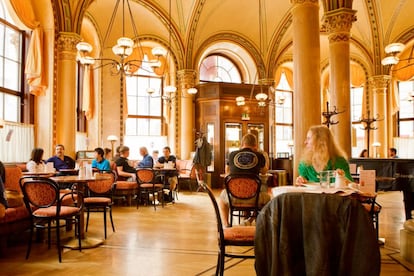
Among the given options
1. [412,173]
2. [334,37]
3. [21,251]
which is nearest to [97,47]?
[334,37]

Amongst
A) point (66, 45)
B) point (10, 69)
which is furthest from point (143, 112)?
point (10, 69)

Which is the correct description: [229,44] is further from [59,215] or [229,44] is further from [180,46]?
[59,215]

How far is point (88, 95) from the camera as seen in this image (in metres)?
11.2

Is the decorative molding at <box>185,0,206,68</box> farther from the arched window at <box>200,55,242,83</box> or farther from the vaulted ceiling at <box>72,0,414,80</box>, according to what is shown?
the arched window at <box>200,55,242,83</box>

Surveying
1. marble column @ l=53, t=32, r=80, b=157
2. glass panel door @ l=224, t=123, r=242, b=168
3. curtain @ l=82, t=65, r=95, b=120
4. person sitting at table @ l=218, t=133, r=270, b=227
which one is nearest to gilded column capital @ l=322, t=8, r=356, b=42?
person sitting at table @ l=218, t=133, r=270, b=227

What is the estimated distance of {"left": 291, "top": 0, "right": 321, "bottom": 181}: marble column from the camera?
6129mm

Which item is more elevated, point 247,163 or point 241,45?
point 241,45

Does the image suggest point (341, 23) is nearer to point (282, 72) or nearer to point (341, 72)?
point (341, 72)

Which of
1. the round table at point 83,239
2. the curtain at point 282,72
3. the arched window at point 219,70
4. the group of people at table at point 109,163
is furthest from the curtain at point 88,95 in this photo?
the curtain at point 282,72

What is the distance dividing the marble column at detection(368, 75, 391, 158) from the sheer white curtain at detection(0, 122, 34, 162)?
40.0ft

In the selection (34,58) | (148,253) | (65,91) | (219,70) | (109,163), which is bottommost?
(148,253)

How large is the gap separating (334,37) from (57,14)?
6411 millimetres

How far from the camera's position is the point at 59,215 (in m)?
3.96

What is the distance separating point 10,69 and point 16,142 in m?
1.67
